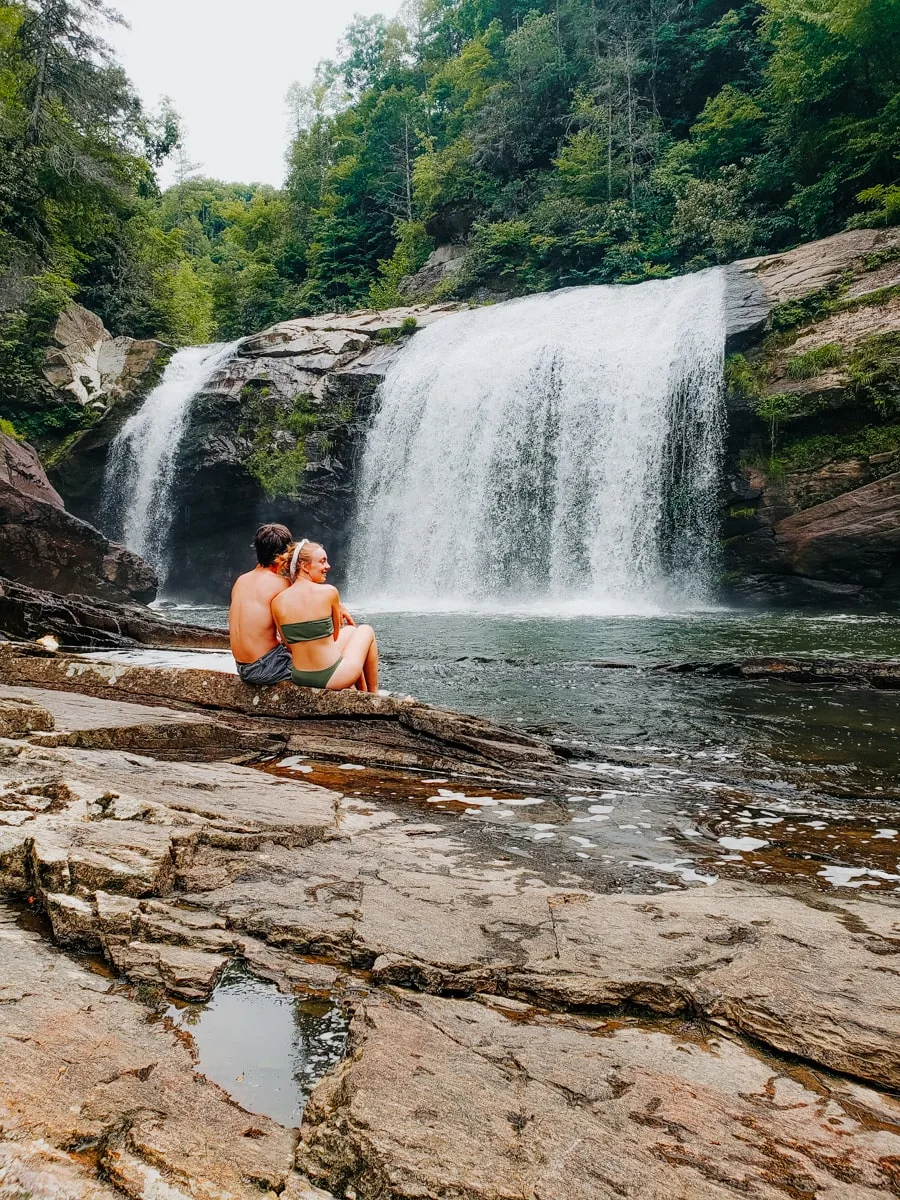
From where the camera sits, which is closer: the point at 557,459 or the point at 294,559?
the point at 294,559

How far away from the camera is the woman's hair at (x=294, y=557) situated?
505 cm

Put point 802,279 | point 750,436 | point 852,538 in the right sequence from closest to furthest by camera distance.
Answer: point 852,538
point 750,436
point 802,279

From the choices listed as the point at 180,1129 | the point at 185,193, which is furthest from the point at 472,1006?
the point at 185,193

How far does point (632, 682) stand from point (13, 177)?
2295 centimetres

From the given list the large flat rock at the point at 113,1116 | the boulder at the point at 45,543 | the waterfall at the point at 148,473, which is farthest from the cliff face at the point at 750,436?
the large flat rock at the point at 113,1116

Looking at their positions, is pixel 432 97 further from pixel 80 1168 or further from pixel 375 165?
pixel 80 1168

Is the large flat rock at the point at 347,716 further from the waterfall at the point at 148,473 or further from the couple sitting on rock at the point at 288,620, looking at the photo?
the waterfall at the point at 148,473

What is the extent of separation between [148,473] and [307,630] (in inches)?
812

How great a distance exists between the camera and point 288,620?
5000 millimetres

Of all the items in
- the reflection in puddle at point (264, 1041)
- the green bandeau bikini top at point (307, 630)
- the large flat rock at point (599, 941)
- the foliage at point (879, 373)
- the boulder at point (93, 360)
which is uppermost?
the boulder at point (93, 360)

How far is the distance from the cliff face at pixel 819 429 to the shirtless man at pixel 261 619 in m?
13.4

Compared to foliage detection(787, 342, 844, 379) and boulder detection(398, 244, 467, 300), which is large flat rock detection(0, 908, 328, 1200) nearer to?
foliage detection(787, 342, 844, 379)

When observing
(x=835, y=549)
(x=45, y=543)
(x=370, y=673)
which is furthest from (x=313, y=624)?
(x=835, y=549)

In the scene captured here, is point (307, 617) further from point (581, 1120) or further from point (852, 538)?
point (852, 538)
